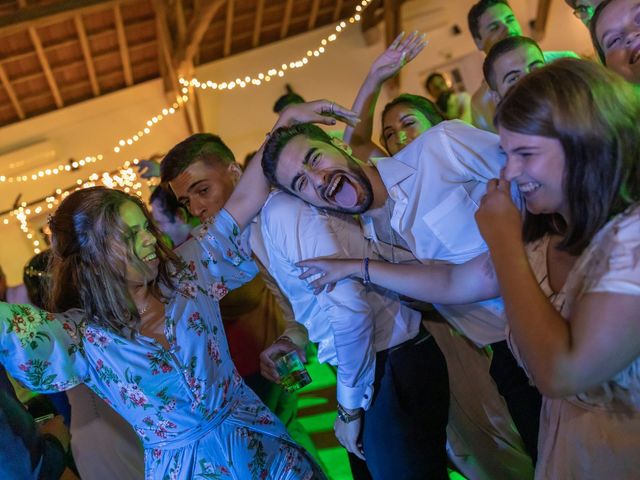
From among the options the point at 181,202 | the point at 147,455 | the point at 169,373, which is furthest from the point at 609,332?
the point at 181,202

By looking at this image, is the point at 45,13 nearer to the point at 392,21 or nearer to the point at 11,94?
the point at 11,94

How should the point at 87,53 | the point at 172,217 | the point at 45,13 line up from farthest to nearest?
the point at 87,53
the point at 45,13
the point at 172,217

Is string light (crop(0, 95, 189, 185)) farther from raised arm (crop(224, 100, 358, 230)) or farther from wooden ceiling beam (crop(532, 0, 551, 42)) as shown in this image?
raised arm (crop(224, 100, 358, 230))

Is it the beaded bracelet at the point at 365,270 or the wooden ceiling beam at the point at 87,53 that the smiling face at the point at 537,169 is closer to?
the beaded bracelet at the point at 365,270

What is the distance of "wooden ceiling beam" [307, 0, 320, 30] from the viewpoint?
10422 mm

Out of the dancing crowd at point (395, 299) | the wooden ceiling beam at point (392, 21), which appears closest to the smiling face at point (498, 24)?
the dancing crowd at point (395, 299)

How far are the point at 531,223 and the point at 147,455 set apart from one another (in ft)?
3.66

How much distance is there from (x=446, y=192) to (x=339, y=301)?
45 centimetres

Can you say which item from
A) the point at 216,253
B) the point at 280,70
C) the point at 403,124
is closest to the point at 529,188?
the point at 216,253

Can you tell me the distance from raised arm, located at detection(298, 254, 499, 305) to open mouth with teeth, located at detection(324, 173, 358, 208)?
0.79 ft

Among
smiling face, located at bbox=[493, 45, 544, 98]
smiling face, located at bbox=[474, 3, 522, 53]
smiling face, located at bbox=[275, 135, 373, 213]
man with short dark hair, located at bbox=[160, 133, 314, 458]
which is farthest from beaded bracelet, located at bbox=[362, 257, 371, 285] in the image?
smiling face, located at bbox=[474, 3, 522, 53]

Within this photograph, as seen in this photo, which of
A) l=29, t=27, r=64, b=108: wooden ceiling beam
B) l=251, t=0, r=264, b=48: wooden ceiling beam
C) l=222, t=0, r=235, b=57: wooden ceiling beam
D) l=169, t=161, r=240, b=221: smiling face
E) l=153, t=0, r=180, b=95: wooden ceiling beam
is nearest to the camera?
l=169, t=161, r=240, b=221: smiling face

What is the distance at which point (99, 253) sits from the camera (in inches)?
64.7

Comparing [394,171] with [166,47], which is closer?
[394,171]
